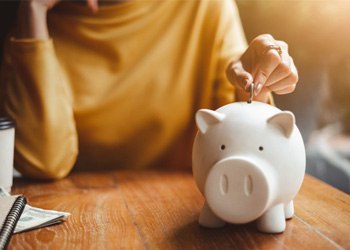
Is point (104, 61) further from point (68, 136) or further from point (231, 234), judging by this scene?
point (231, 234)

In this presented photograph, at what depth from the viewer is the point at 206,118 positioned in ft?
2.00

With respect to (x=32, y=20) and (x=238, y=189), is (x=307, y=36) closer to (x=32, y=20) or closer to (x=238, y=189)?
(x=32, y=20)

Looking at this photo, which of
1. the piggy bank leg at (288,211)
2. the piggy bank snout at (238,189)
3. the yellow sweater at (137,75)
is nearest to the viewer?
the piggy bank snout at (238,189)

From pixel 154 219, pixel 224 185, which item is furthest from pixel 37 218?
pixel 224 185

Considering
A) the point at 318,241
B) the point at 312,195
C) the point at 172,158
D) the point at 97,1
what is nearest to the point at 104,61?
the point at 97,1

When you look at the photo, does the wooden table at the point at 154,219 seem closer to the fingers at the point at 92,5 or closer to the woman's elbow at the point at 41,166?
the woman's elbow at the point at 41,166

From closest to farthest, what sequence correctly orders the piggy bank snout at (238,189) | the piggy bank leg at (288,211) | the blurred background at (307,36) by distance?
1. the piggy bank snout at (238,189)
2. the piggy bank leg at (288,211)
3. the blurred background at (307,36)

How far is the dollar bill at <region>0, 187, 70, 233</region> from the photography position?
2.08 feet

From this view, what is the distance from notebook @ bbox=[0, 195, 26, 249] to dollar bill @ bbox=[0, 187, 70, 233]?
0.05ft

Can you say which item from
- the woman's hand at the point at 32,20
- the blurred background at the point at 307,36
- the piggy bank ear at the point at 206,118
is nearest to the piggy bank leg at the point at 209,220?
the piggy bank ear at the point at 206,118

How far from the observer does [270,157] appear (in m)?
0.57

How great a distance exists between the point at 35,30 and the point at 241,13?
766 mm

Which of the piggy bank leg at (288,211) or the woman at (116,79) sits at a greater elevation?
the woman at (116,79)

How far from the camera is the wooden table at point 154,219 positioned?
0.59 metres
